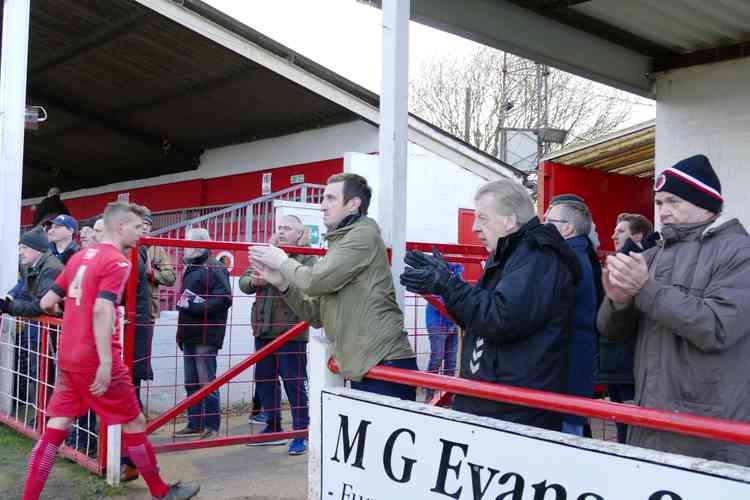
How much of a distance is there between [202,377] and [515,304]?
431cm

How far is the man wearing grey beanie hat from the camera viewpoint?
5.68 meters

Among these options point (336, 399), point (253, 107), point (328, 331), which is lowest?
point (336, 399)

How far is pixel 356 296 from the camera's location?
330cm

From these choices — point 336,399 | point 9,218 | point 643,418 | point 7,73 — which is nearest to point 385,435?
point 336,399

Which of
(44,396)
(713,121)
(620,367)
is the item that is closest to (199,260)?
(44,396)

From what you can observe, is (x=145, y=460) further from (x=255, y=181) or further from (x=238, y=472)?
(x=255, y=181)

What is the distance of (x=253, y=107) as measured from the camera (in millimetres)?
15703

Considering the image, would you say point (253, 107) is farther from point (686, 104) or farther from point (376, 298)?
point (376, 298)

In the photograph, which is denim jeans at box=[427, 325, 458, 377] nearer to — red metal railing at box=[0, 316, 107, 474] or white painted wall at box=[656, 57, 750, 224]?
white painted wall at box=[656, 57, 750, 224]

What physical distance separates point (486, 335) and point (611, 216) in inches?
266

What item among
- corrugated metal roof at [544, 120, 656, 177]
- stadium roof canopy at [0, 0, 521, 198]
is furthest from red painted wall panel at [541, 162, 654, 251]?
stadium roof canopy at [0, 0, 521, 198]

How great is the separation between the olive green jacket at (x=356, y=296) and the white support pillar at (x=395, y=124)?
0.19 m

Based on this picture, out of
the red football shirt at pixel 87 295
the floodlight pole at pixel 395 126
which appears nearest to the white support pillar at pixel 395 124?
the floodlight pole at pixel 395 126

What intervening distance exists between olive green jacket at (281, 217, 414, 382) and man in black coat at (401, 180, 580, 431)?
495 mm
